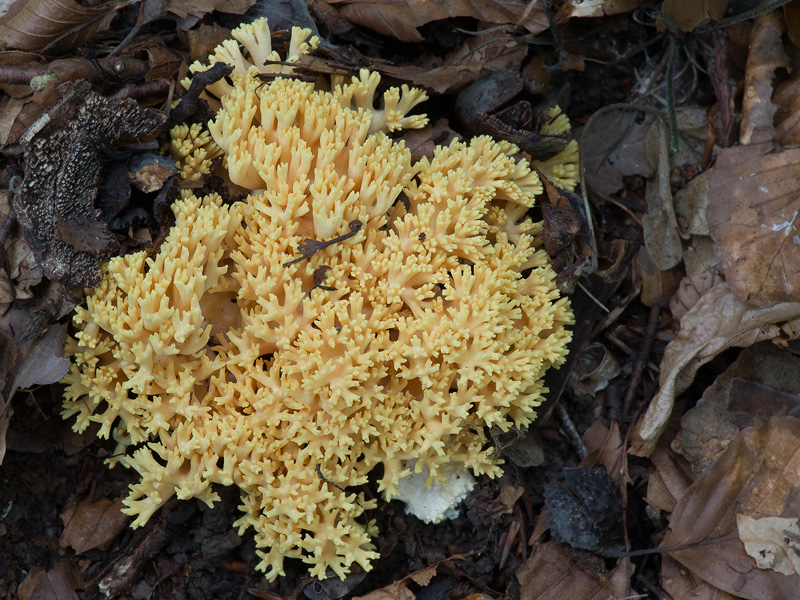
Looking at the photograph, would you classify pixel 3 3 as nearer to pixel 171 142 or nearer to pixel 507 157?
pixel 171 142

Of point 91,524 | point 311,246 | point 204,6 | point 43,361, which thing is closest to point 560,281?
point 311,246

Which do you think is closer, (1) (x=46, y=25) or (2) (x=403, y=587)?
(1) (x=46, y=25)

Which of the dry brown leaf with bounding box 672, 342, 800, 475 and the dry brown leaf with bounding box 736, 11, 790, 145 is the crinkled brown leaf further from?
the dry brown leaf with bounding box 672, 342, 800, 475

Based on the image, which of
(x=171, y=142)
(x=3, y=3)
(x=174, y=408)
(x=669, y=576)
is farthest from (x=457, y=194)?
(x=3, y=3)

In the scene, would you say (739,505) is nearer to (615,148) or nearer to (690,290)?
(690,290)

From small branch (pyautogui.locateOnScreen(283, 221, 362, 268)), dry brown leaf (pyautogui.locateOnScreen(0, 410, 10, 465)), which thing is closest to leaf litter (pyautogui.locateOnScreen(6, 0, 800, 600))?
dry brown leaf (pyautogui.locateOnScreen(0, 410, 10, 465))

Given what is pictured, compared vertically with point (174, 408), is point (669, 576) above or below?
below

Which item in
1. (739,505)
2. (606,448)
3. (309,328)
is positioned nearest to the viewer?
(309,328)
